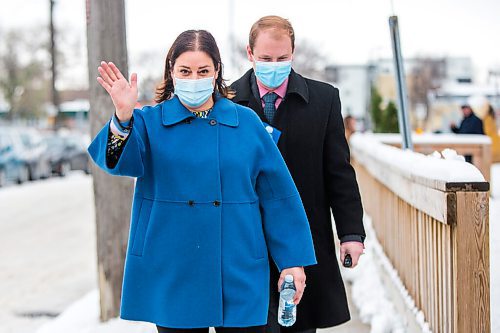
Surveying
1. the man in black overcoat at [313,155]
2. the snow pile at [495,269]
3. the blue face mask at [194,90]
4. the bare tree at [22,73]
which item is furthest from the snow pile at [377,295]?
the bare tree at [22,73]

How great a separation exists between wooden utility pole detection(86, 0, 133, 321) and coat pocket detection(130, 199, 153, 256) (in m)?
2.86

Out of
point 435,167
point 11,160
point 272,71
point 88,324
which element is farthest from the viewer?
point 11,160

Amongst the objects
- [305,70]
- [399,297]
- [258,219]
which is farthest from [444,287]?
[305,70]

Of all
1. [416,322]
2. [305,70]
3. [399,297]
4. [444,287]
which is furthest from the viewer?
[305,70]

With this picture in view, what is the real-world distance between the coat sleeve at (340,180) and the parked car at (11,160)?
2198cm

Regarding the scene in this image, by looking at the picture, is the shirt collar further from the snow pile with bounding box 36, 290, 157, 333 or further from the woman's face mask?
the snow pile with bounding box 36, 290, 157, 333

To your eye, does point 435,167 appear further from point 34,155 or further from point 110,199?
point 34,155

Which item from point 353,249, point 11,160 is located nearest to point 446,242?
point 353,249

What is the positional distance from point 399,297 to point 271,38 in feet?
8.34

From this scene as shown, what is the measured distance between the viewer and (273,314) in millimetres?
3457

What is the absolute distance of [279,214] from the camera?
10.2 ft

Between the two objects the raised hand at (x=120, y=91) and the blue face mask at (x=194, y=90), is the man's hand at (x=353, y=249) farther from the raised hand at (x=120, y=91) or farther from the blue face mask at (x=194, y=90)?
the raised hand at (x=120, y=91)

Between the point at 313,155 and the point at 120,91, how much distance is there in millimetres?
1129

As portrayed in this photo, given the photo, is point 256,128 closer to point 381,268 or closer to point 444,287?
point 444,287
